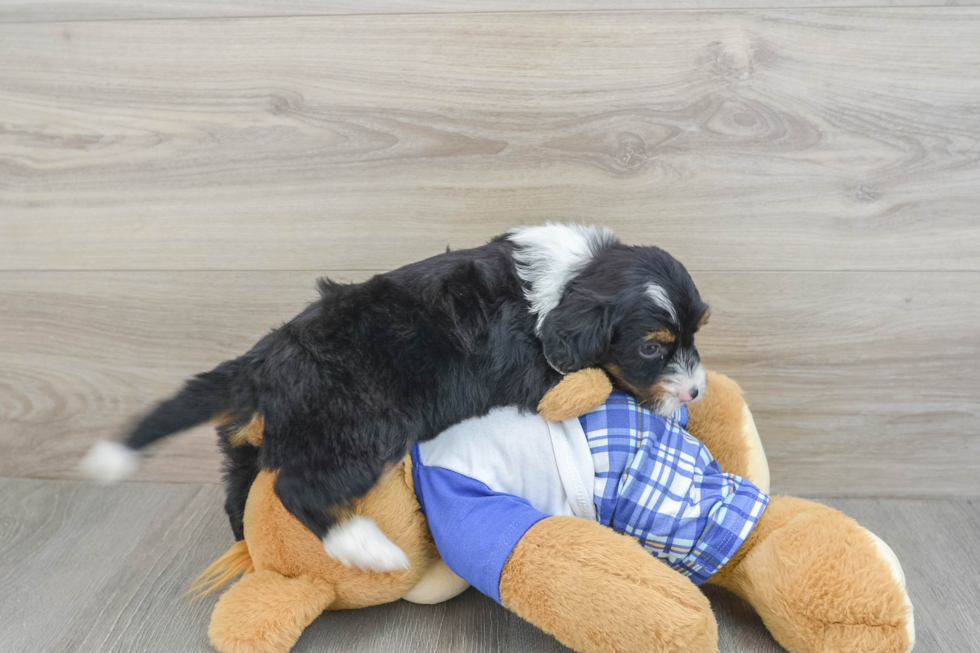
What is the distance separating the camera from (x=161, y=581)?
4.10ft

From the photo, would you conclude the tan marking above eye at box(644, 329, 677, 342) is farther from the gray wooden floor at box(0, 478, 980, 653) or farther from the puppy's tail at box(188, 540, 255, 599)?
the puppy's tail at box(188, 540, 255, 599)

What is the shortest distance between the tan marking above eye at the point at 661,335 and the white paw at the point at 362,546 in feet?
1.44

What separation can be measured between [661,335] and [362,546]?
475 mm

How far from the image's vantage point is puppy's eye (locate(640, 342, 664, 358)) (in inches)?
38.6

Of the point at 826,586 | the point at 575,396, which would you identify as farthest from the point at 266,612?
the point at 826,586

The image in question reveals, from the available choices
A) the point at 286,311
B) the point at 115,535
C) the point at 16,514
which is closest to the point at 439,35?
the point at 286,311

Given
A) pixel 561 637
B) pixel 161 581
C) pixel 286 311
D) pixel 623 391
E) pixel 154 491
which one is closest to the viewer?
pixel 561 637

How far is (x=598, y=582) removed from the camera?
0.89m

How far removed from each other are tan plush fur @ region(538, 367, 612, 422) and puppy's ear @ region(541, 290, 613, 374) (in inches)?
1.1

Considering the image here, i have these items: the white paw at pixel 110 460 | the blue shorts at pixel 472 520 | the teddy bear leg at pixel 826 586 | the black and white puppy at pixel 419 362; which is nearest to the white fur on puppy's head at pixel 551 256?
the black and white puppy at pixel 419 362

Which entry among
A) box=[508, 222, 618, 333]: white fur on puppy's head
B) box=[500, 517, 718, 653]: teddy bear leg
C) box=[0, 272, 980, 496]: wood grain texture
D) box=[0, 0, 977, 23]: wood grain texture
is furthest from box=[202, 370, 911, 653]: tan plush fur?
box=[0, 0, 977, 23]: wood grain texture

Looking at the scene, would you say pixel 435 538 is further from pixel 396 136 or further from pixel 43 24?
pixel 43 24

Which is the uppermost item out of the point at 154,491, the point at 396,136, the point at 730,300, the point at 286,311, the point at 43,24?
the point at 43,24

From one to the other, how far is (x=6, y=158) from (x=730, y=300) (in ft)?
4.67
